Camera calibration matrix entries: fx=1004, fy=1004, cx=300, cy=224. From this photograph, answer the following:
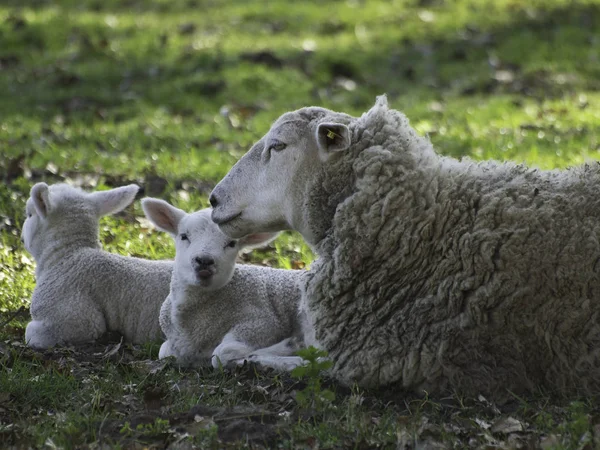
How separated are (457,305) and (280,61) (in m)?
9.55

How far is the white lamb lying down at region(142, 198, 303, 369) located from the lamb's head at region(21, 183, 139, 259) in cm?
66

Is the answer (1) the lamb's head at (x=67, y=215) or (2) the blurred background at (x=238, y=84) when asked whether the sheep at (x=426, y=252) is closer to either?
(1) the lamb's head at (x=67, y=215)

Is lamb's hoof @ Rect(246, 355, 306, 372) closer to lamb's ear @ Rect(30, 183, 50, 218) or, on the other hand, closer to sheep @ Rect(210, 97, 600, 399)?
sheep @ Rect(210, 97, 600, 399)

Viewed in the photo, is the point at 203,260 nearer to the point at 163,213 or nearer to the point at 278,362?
the point at 163,213

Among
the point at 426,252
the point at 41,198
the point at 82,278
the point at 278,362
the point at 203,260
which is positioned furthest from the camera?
the point at 41,198

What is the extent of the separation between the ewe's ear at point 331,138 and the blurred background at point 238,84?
2.21 m

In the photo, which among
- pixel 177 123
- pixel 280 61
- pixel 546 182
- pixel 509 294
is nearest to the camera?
pixel 509 294

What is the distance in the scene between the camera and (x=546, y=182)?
4.95m

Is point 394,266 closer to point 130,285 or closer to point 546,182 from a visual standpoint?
point 546,182

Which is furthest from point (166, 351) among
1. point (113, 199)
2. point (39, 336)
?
point (113, 199)

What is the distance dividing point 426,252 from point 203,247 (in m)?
1.31

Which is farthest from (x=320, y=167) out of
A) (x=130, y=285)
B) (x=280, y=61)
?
(x=280, y=61)

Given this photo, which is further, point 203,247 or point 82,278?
point 82,278

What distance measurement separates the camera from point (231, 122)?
11.3 m
